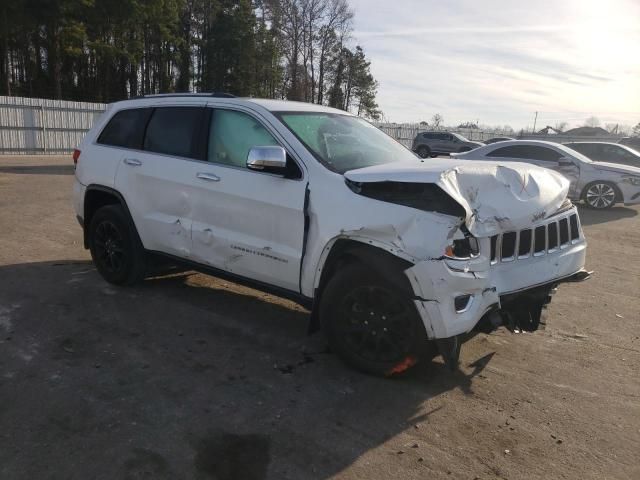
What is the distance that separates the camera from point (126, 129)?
5.45 metres

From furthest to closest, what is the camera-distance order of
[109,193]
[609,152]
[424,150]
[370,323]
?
[424,150], [609,152], [109,193], [370,323]

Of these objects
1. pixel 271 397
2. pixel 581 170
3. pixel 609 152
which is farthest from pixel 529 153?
pixel 271 397

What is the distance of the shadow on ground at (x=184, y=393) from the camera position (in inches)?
112

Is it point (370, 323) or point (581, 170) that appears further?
point (581, 170)

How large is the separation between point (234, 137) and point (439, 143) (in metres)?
26.7

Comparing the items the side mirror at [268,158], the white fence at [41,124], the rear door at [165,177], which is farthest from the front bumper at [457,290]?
the white fence at [41,124]

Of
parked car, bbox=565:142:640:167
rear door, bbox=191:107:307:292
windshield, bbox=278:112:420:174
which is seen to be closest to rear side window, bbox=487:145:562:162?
parked car, bbox=565:142:640:167

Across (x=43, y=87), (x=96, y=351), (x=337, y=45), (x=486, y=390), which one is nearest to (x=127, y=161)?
(x=96, y=351)

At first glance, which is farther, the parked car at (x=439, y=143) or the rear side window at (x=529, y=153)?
the parked car at (x=439, y=143)

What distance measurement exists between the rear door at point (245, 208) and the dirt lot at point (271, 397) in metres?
0.65

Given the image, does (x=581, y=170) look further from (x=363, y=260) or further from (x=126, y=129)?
(x=363, y=260)

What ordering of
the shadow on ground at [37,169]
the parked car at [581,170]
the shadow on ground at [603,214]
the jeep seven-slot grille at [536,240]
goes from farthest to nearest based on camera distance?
the shadow on ground at [37,169]
the parked car at [581,170]
the shadow on ground at [603,214]
the jeep seven-slot grille at [536,240]

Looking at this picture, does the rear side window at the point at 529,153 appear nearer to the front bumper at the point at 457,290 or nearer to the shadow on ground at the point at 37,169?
the front bumper at the point at 457,290

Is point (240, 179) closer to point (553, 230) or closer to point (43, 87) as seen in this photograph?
point (553, 230)
